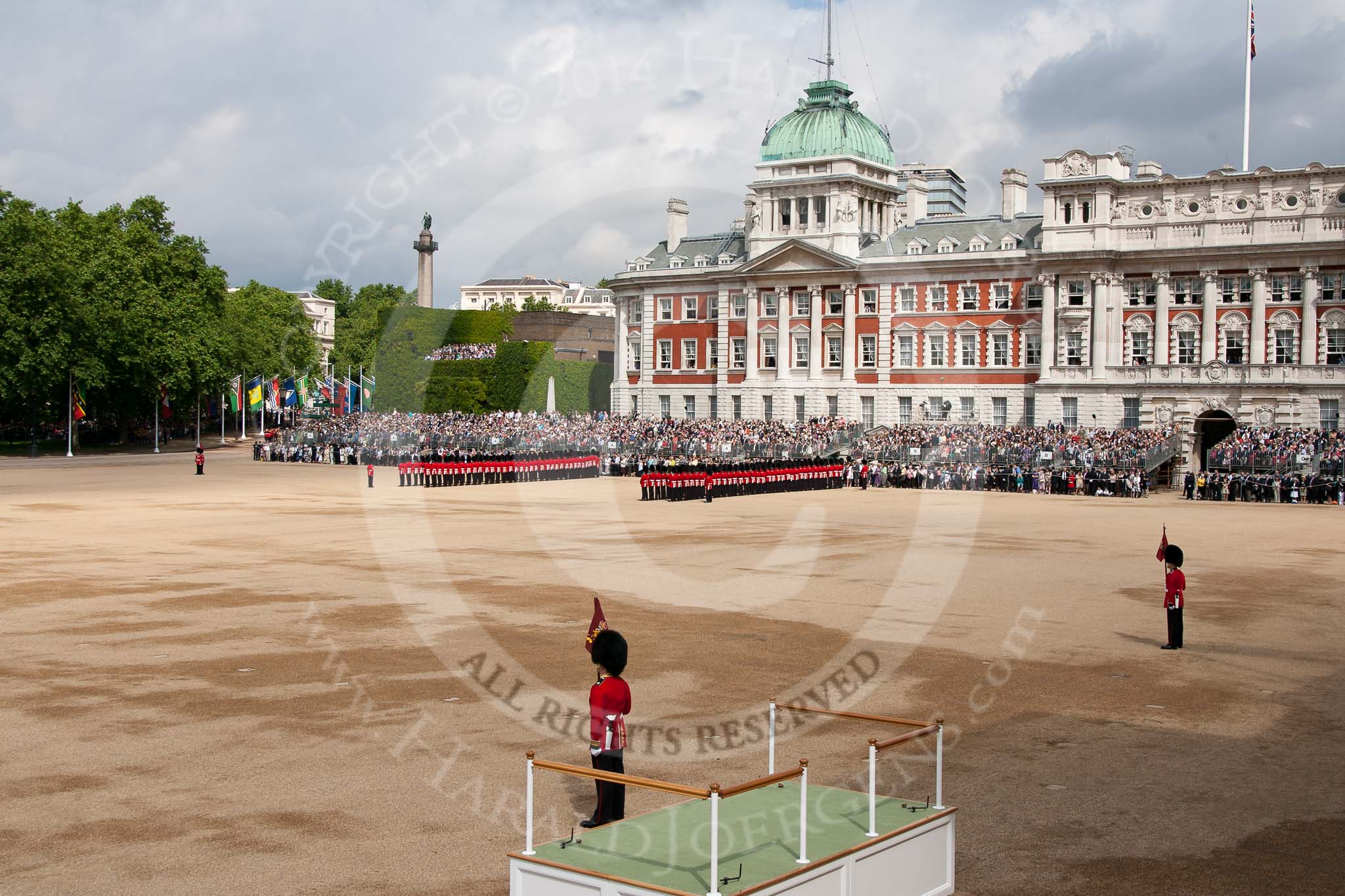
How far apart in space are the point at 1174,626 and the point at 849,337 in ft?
214

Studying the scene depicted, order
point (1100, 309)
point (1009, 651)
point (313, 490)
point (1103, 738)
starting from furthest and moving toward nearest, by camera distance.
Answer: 1. point (1100, 309)
2. point (313, 490)
3. point (1009, 651)
4. point (1103, 738)

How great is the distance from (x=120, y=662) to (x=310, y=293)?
12113 centimetres

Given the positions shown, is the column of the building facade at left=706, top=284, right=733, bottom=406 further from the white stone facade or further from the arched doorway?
the arched doorway

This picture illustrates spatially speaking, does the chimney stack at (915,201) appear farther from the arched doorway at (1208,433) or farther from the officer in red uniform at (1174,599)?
the officer in red uniform at (1174,599)

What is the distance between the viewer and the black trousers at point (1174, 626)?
18859 millimetres

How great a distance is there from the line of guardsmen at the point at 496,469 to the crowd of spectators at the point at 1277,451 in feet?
99.9

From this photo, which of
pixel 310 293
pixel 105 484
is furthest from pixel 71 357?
pixel 310 293

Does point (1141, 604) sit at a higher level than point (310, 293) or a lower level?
lower

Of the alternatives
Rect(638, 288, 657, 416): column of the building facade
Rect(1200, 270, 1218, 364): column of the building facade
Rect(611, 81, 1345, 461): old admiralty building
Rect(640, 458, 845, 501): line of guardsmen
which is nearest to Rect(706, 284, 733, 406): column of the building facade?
Rect(611, 81, 1345, 461): old admiralty building

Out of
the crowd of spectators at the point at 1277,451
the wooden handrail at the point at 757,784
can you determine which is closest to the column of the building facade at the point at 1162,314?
the crowd of spectators at the point at 1277,451

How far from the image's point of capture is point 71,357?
8119 centimetres

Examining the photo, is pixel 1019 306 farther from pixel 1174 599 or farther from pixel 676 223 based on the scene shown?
pixel 1174 599

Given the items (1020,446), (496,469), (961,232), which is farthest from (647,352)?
(1020,446)

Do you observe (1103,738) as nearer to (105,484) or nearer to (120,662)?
(120,662)
